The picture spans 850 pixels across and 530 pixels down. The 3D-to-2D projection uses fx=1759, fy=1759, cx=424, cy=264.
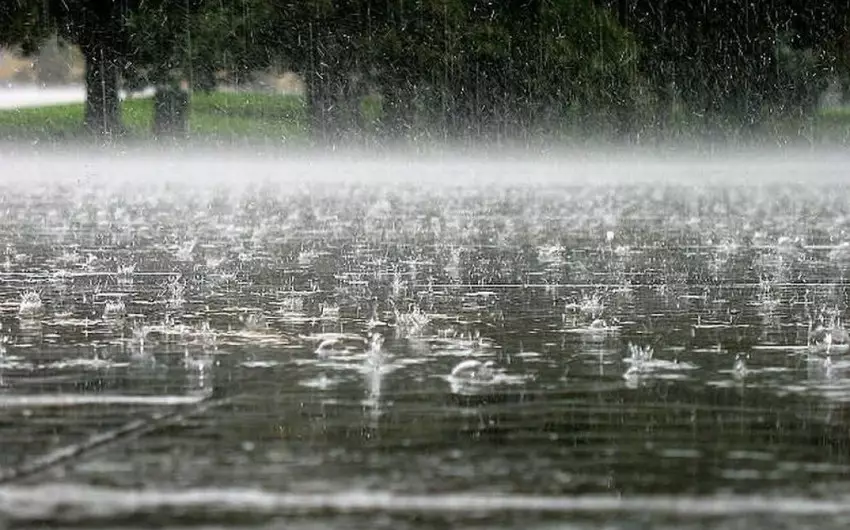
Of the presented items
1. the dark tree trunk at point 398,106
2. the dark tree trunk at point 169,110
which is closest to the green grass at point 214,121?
the dark tree trunk at point 169,110

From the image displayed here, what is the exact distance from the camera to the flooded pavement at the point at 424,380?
364 centimetres

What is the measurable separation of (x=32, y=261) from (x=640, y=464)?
720cm

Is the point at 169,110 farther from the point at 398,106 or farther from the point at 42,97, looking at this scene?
the point at 42,97

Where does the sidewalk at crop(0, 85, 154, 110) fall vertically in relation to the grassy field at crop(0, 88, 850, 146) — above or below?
above

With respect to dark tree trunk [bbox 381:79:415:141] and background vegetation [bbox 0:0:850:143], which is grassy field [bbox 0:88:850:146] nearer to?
background vegetation [bbox 0:0:850:143]

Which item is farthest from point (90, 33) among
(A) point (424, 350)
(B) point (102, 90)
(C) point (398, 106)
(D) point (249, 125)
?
(A) point (424, 350)

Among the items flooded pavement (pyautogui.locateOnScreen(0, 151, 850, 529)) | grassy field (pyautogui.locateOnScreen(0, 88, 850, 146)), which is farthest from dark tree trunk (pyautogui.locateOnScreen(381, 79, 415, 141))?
flooded pavement (pyautogui.locateOnScreen(0, 151, 850, 529))

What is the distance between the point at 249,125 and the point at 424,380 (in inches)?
1250

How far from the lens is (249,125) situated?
36750 millimetres

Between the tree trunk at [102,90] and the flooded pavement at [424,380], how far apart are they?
2194 cm

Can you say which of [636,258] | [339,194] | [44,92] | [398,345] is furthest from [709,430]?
[44,92]

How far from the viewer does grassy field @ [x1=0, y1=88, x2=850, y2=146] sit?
3478 centimetres

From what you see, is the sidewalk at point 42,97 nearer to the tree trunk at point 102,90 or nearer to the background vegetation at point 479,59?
the tree trunk at point 102,90

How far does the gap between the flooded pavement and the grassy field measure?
71.3 ft
